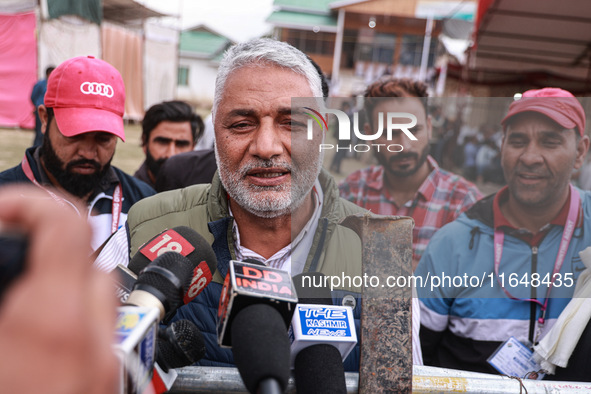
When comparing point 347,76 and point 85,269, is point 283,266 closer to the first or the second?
point 85,269

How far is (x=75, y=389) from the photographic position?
17.8 inches

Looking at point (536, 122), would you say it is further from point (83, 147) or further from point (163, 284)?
point (83, 147)

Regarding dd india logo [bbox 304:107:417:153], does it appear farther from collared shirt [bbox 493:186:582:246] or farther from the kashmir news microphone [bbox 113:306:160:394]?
the kashmir news microphone [bbox 113:306:160:394]

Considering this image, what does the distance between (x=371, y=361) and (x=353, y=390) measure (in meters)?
0.08

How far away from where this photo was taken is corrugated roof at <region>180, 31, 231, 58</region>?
43.9 metres

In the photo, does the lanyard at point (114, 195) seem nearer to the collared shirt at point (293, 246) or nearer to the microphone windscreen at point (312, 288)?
the collared shirt at point (293, 246)

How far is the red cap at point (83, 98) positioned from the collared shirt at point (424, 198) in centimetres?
148

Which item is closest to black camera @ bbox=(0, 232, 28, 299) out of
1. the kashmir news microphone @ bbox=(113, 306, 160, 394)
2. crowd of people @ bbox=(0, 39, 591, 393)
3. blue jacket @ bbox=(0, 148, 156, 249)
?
the kashmir news microphone @ bbox=(113, 306, 160, 394)

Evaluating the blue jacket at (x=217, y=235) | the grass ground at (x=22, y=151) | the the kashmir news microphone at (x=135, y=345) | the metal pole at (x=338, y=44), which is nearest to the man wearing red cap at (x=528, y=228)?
the blue jacket at (x=217, y=235)

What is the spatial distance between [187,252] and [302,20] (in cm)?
3117

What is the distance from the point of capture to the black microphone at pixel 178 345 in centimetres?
95

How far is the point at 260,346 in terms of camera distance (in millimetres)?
801

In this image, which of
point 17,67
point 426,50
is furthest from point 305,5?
point 17,67

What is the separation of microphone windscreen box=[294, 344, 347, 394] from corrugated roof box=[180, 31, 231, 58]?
44.6 meters
